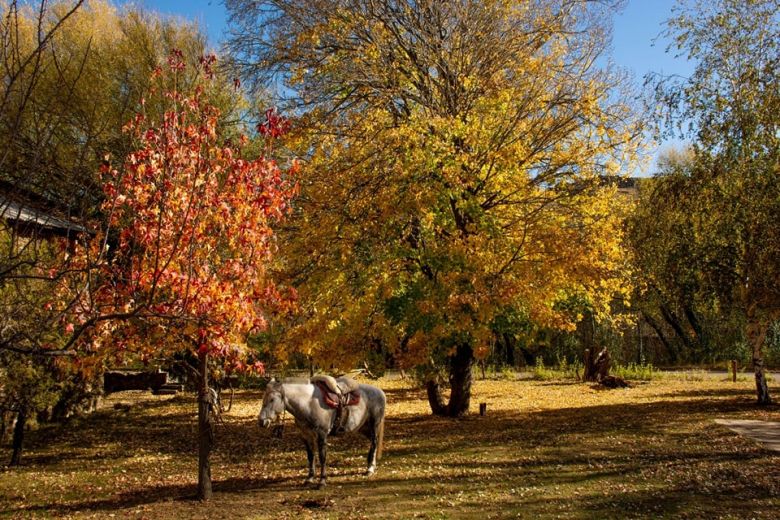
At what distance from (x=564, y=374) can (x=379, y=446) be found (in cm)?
2103

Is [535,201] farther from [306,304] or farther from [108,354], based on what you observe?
[108,354]

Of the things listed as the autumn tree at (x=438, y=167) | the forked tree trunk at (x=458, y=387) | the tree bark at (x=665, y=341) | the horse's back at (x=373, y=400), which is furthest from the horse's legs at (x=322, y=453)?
the tree bark at (x=665, y=341)

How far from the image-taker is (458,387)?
1762cm

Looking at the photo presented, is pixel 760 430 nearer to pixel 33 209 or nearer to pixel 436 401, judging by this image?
pixel 436 401

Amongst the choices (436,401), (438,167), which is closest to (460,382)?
(436,401)

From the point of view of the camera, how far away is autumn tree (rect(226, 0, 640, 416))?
13.5 meters

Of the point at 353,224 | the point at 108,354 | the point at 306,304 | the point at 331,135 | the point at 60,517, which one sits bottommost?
the point at 60,517

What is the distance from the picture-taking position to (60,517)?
8547 mm

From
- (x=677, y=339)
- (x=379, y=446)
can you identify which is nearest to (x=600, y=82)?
(x=379, y=446)

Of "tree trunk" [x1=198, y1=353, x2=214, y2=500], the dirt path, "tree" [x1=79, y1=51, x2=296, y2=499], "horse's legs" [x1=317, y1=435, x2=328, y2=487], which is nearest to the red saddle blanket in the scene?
"horse's legs" [x1=317, y1=435, x2=328, y2=487]

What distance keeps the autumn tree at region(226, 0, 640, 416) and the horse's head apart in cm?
437

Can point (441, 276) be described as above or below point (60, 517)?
above

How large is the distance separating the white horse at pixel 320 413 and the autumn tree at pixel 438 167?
3.34 m

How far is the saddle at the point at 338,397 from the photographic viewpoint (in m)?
9.90
